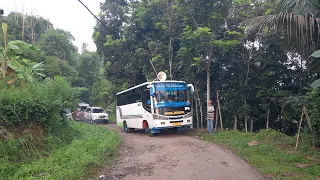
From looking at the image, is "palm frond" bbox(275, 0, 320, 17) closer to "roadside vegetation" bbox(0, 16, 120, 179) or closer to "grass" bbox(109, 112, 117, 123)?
"roadside vegetation" bbox(0, 16, 120, 179)

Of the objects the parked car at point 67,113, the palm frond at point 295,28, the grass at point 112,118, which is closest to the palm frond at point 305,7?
the palm frond at point 295,28

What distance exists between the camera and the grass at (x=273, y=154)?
20.9 feet

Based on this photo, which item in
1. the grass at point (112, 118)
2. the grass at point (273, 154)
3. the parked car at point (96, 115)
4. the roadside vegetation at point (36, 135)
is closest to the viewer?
the grass at point (273, 154)

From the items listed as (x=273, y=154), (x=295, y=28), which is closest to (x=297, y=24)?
(x=295, y=28)

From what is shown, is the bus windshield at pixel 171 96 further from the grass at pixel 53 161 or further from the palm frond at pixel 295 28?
the palm frond at pixel 295 28

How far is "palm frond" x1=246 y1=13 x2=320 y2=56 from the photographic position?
7.75 metres

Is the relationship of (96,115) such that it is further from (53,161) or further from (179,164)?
(179,164)

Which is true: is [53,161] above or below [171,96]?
below

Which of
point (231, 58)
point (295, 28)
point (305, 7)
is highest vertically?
point (305, 7)

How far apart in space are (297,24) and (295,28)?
135 millimetres

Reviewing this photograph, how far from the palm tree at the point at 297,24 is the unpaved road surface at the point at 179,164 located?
410 cm

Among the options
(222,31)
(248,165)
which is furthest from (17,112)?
(222,31)

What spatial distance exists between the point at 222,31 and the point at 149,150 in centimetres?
793

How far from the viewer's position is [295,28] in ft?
25.7
